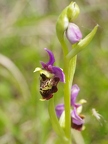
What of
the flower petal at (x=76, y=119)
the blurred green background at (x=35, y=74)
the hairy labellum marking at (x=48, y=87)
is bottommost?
the flower petal at (x=76, y=119)

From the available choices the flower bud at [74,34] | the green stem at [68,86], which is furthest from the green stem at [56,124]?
the flower bud at [74,34]

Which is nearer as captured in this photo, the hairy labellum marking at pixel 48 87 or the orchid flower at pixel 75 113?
the hairy labellum marking at pixel 48 87

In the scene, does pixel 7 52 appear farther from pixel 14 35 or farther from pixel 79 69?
pixel 79 69

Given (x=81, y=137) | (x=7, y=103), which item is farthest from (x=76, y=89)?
(x=7, y=103)

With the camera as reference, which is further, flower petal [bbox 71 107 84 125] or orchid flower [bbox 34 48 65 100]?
flower petal [bbox 71 107 84 125]

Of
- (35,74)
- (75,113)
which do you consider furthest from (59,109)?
(35,74)

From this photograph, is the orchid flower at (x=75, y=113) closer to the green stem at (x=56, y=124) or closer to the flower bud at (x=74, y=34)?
the green stem at (x=56, y=124)

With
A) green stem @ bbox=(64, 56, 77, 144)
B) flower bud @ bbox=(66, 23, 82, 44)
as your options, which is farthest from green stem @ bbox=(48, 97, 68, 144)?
flower bud @ bbox=(66, 23, 82, 44)

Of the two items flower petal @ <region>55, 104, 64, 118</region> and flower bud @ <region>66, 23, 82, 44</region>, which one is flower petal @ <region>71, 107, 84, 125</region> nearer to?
flower petal @ <region>55, 104, 64, 118</region>
